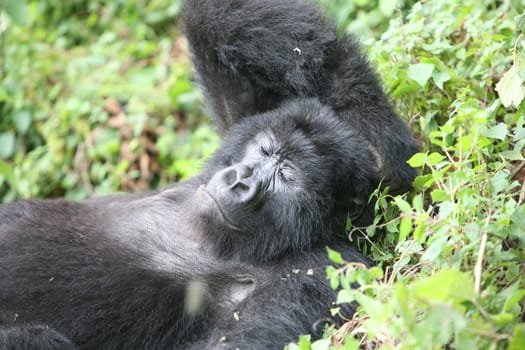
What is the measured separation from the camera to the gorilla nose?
130 inches

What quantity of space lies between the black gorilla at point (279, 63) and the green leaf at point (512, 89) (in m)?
0.51

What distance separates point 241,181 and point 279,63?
34.8 inches

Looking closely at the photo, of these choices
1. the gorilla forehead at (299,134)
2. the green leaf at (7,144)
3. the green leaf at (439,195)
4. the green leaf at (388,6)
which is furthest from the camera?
the green leaf at (7,144)

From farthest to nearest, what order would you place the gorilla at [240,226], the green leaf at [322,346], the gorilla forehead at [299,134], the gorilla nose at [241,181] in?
the gorilla forehead at [299,134] < the gorilla nose at [241,181] < the gorilla at [240,226] < the green leaf at [322,346]

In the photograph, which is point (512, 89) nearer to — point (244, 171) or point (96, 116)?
point (244, 171)

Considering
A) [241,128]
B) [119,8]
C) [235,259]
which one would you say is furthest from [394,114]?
[119,8]

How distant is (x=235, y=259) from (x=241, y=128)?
742mm

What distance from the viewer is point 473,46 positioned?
4.33 meters

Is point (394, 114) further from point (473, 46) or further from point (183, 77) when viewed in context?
point (183, 77)

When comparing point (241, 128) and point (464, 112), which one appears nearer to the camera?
point (464, 112)

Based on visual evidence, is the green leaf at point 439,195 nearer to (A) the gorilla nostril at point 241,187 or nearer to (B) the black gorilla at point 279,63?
(B) the black gorilla at point 279,63

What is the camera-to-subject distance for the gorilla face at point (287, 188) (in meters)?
3.32

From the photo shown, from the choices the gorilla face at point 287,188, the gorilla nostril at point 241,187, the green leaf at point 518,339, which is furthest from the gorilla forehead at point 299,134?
the green leaf at point 518,339

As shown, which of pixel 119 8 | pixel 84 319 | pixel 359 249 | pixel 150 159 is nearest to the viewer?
pixel 84 319
